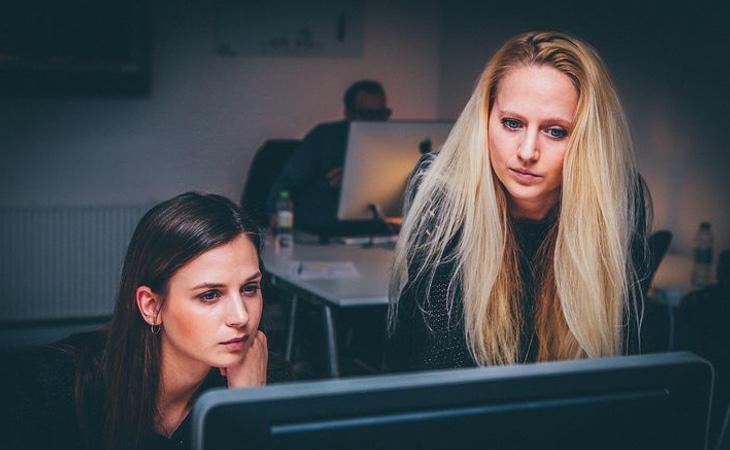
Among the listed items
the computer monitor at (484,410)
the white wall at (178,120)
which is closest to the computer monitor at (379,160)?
the white wall at (178,120)

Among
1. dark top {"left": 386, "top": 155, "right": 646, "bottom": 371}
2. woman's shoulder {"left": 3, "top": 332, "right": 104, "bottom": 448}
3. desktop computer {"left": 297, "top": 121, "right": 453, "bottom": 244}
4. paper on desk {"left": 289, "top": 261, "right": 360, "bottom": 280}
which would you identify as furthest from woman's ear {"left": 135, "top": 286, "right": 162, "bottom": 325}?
desktop computer {"left": 297, "top": 121, "right": 453, "bottom": 244}

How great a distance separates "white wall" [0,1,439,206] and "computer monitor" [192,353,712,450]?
188 inches

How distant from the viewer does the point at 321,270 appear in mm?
2990

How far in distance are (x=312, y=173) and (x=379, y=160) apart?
68cm

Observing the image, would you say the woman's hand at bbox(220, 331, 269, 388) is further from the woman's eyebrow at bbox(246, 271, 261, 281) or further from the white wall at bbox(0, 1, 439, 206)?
the white wall at bbox(0, 1, 439, 206)

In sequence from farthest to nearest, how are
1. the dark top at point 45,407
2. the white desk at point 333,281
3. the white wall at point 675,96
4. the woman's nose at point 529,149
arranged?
the white wall at point 675,96, the white desk at point 333,281, the dark top at point 45,407, the woman's nose at point 529,149

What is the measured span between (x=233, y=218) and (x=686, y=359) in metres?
0.91

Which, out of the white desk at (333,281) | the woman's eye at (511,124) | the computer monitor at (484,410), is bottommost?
the white desk at (333,281)

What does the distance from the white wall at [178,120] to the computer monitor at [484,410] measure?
188 inches

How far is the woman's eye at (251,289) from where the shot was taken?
134 centimetres

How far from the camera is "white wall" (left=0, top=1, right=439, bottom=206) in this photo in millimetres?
4914

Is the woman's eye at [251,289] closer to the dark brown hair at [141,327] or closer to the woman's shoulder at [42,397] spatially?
the dark brown hair at [141,327]

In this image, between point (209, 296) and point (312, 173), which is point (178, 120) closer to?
point (312, 173)

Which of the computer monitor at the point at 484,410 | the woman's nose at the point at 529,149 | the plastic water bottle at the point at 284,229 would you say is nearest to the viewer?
the computer monitor at the point at 484,410
